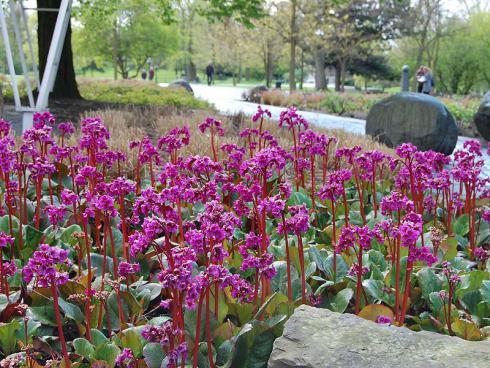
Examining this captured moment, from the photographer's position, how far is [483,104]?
14500 mm

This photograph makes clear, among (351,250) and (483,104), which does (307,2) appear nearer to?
(483,104)

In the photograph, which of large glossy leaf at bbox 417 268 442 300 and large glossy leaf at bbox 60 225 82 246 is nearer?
large glossy leaf at bbox 417 268 442 300

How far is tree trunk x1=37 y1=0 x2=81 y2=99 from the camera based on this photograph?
1409 centimetres

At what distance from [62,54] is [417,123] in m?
8.61

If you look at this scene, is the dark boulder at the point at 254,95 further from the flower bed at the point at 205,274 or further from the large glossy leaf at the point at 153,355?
the large glossy leaf at the point at 153,355

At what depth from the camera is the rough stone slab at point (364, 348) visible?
2.01 m

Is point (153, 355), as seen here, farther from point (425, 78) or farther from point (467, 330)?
point (425, 78)

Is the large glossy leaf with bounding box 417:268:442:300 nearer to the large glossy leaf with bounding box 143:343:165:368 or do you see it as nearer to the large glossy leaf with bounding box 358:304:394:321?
the large glossy leaf with bounding box 358:304:394:321

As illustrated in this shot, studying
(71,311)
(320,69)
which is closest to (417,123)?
(71,311)

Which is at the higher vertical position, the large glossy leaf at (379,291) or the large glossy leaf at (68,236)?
the large glossy leaf at (68,236)

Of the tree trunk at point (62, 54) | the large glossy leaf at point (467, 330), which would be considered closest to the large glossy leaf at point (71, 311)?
the large glossy leaf at point (467, 330)

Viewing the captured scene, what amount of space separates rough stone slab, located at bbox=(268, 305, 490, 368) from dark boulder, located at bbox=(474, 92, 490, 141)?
43.9ft

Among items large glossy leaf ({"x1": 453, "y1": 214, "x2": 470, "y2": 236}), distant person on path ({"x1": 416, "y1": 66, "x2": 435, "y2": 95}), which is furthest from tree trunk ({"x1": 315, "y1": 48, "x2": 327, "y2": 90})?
large glossy leaf ({"x1": 453, "y1": 214, "x2": 470, "y2": 236})

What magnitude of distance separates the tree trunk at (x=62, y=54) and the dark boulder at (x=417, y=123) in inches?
302
